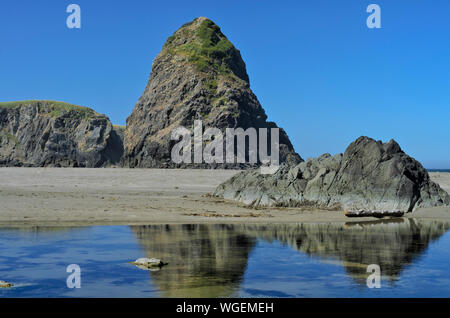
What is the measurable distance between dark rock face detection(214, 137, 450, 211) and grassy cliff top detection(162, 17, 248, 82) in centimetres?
9896

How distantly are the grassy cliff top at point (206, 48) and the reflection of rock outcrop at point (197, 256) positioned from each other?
11122 cm

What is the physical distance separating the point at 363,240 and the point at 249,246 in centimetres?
466

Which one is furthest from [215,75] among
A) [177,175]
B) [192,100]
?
[177,175]

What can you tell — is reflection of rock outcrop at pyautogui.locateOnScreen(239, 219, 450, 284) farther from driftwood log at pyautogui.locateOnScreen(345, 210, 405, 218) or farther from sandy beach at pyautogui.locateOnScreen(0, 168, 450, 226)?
sandy beach at pyautogui.locateOnScreen(0, 168, 450, 226)

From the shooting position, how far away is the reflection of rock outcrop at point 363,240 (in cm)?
1477

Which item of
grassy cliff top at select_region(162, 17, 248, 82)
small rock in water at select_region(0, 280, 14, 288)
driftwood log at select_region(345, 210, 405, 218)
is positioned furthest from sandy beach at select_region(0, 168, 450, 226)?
grassy cliff top at select_region(162, 17, 248, 82)

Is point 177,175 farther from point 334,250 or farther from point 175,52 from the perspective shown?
point 175,52

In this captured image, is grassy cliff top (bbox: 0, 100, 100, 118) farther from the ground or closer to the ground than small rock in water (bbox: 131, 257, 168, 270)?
farther from the ground

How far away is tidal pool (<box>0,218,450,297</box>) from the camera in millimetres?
11430

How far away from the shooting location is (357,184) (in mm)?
30609

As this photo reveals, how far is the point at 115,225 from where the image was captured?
2270cm

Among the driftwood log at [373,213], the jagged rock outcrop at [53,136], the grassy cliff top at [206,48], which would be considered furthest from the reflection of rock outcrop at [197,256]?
the jagged rock outcrop at [53,136]

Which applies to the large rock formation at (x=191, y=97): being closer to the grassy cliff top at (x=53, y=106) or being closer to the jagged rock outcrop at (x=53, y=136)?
the jagged rock outcrop at (x=53, y=136)

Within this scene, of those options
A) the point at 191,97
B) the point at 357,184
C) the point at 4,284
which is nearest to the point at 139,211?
the point at 357,184
